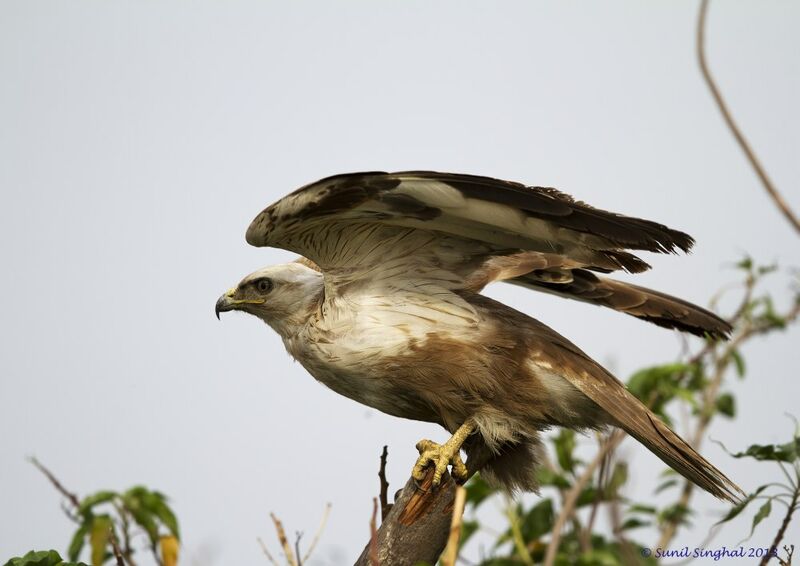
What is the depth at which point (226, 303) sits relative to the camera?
5953 mm

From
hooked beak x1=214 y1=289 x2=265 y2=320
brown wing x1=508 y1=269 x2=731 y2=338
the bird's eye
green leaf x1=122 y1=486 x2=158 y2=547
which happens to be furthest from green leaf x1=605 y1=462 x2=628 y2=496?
hooked beak x1=214 y1=289 x2=265 y2=320

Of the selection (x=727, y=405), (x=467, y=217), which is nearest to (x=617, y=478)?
(x=467, y=217)

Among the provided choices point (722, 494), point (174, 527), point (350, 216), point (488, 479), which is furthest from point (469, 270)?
point (174, 527)

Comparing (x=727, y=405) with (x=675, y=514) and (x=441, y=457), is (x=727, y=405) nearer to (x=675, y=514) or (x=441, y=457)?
(x=675, y=514)

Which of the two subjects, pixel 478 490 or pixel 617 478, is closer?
pixel 617 478

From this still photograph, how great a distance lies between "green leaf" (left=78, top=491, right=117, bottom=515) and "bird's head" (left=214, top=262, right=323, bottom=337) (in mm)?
1672

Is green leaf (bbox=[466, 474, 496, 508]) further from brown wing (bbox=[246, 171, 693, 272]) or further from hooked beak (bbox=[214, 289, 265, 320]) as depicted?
hooked beak (bbox=[214, 289, 265, 320])

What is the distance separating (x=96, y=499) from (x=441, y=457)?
1.62m

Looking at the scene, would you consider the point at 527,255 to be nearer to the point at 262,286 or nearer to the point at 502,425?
the point at 502,425

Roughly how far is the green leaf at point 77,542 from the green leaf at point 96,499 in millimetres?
76

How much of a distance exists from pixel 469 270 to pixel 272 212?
1.17 metres

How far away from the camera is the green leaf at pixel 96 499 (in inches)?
158

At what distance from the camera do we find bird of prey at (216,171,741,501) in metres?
4.52

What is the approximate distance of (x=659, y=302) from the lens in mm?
5613
